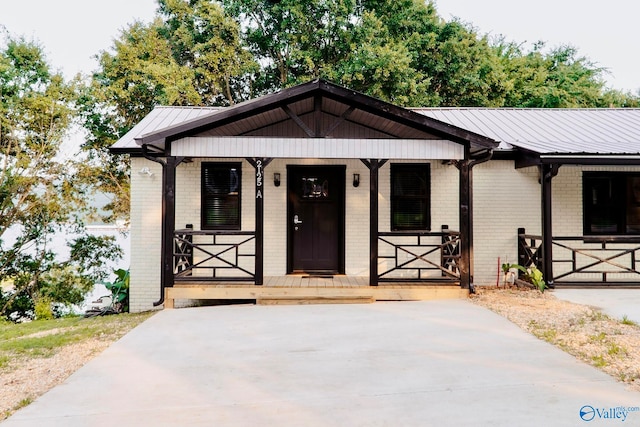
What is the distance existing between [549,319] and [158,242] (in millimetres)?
6843

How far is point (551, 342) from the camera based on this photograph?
5.41m

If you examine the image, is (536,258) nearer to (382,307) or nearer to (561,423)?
(382,307)

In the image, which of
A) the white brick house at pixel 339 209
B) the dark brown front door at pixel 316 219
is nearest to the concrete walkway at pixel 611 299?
the white brick house at pixel 339 209

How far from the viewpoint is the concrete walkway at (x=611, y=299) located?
6789 millimetres

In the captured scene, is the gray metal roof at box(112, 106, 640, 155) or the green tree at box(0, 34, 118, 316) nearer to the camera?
the gray metal roof at box(112, 106, 640, 155)

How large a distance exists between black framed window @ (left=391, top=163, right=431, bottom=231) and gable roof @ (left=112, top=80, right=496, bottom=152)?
1.02 metres

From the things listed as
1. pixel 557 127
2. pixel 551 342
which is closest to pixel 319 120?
pixel 551 342

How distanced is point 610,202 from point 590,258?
125 cm

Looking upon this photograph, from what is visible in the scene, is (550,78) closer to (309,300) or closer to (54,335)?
(309,300)

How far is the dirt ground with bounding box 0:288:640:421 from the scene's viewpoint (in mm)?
4299

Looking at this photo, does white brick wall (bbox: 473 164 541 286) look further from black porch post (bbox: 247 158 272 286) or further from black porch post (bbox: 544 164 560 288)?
black porch post (bbox: 247 158 272 286)

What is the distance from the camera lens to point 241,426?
11.0ft

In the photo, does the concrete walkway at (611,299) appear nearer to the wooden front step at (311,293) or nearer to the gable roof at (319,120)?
the wooden front step at (311,293)

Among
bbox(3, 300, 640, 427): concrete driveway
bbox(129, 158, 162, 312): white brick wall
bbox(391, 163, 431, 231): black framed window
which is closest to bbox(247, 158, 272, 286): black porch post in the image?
bbox(3, 300, 640, 427): concrete driveway
